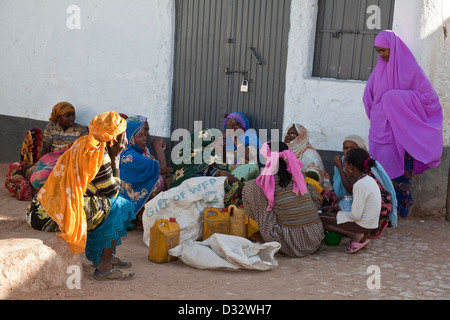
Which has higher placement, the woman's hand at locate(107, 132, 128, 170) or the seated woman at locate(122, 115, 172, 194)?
the woman's hand at locate(107, 132, 128, 170)

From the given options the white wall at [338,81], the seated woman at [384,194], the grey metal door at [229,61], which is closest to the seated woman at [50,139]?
the grey metal door at [229,61]

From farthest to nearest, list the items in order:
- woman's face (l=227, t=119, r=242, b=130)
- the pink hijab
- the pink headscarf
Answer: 1. woman's face (l=227, t=119, r=242, b=130)
2. the pink hijab
3. the pink headscarf

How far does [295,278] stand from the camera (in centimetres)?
488

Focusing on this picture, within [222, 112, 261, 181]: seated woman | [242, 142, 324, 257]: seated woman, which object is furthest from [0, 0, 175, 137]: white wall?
[242, 142, 324, 257]: seated woman

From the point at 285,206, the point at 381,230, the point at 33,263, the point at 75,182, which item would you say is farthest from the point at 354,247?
the point at 33,263

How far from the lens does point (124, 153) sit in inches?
257

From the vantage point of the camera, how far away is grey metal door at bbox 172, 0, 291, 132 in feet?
24.7

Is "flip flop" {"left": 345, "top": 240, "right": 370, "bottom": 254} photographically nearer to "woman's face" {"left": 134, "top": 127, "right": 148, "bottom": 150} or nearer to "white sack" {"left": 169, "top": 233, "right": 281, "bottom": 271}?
"white sack" {"left": 169, "top": 233, "right": 281, "bottom": 271}

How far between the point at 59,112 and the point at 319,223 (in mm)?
4412

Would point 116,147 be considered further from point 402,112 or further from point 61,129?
point 61,129

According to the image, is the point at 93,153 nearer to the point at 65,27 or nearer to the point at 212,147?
the point at 212,147

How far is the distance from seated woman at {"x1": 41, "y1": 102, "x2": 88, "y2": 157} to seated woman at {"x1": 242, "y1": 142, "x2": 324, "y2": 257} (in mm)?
3665

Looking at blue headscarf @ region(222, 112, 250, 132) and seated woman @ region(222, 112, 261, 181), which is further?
blue headscarf @ region(222, 112, 250, 132)
